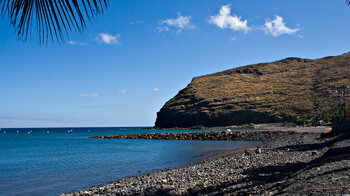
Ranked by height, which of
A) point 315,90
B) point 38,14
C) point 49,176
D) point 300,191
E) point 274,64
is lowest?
point 49,176

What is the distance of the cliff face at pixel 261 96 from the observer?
9956cm

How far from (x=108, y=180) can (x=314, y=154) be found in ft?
35.8

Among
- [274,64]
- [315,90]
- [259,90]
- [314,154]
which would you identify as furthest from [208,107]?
[314,154]

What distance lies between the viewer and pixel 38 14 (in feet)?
5.95

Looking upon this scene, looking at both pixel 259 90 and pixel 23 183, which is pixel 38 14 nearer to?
pixel 23 183

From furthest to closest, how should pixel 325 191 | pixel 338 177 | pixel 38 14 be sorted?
pixel 338 177
pixel 325 191
pixel 38 14

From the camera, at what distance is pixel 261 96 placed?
384 feet

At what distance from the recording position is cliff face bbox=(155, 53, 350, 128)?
327 ft

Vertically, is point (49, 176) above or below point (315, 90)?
below

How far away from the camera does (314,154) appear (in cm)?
1489

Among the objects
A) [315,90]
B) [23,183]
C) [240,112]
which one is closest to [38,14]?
[23,183]

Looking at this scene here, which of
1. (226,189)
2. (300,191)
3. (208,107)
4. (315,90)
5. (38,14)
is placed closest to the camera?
(38,14)

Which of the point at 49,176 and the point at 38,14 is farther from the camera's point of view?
the point at 49,176

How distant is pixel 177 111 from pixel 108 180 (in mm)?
114217
